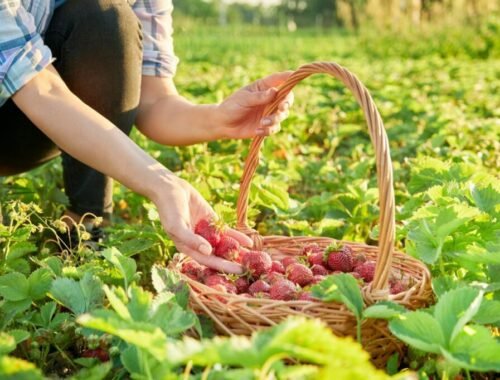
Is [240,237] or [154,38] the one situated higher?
[154,38]

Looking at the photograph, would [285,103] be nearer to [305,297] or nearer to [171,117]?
[171,117]

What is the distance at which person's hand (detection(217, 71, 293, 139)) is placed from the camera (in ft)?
6.74

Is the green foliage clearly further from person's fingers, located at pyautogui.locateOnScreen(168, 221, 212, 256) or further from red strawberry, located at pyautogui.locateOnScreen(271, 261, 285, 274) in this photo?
red strawberry, located at pyautogui.locateOnScreen(271, 261, 285, 274)

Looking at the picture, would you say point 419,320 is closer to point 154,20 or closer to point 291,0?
point 154,20

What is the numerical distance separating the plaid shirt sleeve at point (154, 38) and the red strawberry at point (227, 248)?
2.86ft

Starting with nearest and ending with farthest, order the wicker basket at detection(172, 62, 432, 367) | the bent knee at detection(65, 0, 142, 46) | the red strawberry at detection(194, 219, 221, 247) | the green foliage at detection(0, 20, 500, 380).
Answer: the green foliage at detection(0, 20, 500, 380)
the wicker basket at detection(172, 62, 432, 367)
the red strawberry at detection(194, 219, 221, 247)
the bent knee at detection(65, 0, 142, 46)

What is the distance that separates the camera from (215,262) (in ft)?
5.84

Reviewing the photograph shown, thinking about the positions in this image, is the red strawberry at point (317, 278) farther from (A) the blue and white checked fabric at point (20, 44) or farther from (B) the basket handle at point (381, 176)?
(A) the blue and white checked fabric at point (20, 44)

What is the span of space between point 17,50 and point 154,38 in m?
0.75

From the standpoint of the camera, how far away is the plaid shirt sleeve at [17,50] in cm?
184

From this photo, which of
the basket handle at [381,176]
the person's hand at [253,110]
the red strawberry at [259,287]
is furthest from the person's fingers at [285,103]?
the red strawberry at [259,287]

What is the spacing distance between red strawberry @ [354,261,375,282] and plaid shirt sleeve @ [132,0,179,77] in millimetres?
1054

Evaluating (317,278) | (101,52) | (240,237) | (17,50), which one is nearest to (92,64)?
(101,52)

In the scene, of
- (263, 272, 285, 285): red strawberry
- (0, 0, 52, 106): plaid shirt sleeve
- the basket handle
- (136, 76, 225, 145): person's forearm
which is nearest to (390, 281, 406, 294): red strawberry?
the basket handle
